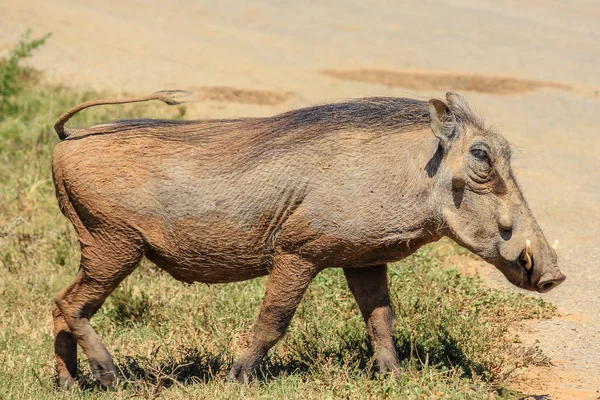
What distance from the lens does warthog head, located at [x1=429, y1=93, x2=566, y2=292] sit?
14.3ft

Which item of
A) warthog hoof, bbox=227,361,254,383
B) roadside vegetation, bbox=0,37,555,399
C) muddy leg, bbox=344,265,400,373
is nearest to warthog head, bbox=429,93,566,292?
muddy leg, bbox=344,265,400,373

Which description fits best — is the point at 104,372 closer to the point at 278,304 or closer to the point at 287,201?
the point at 278,304

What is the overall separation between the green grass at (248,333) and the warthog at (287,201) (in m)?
0.23

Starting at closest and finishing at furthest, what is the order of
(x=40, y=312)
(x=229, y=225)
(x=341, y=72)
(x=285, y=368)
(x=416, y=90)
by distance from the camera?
1. (x=229, y=225)
2. (x=285, y=368)
3. (x=40, y=312)
4. (x=416, y=90)
5. (x=341, y=72)

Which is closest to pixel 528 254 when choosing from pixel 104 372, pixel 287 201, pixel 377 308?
pixel 377 308

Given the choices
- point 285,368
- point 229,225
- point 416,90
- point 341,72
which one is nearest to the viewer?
point 229,225

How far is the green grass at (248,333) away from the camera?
4.71m

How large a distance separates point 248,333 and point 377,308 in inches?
40.7

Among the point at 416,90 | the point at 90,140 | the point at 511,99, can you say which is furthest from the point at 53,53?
the point at 90,140

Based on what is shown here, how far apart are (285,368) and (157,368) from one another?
0.74 m

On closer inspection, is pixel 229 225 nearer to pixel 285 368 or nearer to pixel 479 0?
pixel 285 368

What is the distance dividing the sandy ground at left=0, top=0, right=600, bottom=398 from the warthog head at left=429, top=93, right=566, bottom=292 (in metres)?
1.60

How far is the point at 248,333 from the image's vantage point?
5.66m

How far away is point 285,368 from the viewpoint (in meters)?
5.11
